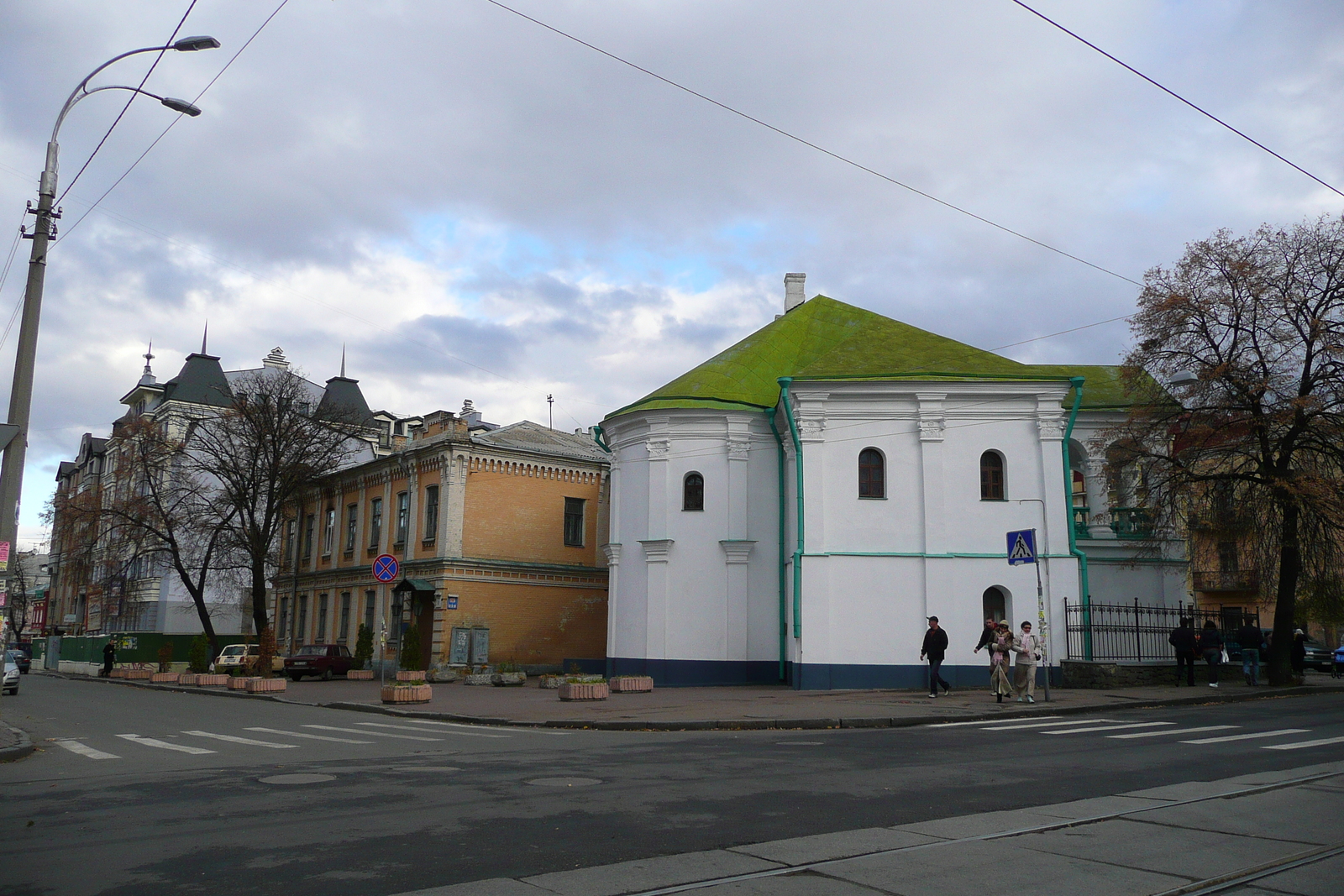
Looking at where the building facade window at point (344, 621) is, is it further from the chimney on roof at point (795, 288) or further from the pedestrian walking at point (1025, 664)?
the pedestrian walking at point (1025, 664)

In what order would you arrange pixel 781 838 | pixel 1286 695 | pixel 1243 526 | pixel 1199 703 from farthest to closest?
1. pixel 1243 526
2. pixel 1286 695
3. pixel 1199 703
4. pixel 781 838

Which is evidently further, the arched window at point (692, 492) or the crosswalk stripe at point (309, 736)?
the arched window at point (692, 492)

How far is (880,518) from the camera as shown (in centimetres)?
2558

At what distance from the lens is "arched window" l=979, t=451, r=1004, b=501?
25859 mm

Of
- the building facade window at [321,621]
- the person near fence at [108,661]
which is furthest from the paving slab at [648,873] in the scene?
the person near fence at [108,661]

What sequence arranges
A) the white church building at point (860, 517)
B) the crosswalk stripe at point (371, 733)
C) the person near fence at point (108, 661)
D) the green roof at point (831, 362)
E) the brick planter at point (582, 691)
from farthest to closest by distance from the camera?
the person near fence at point (108, 661)
the green roof at point (831, 362)
the white church building at point (860, 517)
the brick planter at point (582, 691)
the crosswalk stripe at point (371, 733)

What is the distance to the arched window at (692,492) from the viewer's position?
1128 inches

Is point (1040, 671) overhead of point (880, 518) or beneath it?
beneath

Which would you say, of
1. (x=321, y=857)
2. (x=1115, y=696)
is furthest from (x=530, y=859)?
(x=1115, y=696)

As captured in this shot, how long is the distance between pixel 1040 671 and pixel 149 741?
19629 mm

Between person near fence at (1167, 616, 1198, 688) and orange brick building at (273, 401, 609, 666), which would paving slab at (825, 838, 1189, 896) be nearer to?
person near fence at (1167, 616, 1198, 688)

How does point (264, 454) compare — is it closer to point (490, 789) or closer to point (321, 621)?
point (321, 621)

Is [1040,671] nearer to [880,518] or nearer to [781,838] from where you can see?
[880,518]

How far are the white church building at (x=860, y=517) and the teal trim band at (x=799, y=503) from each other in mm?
47
